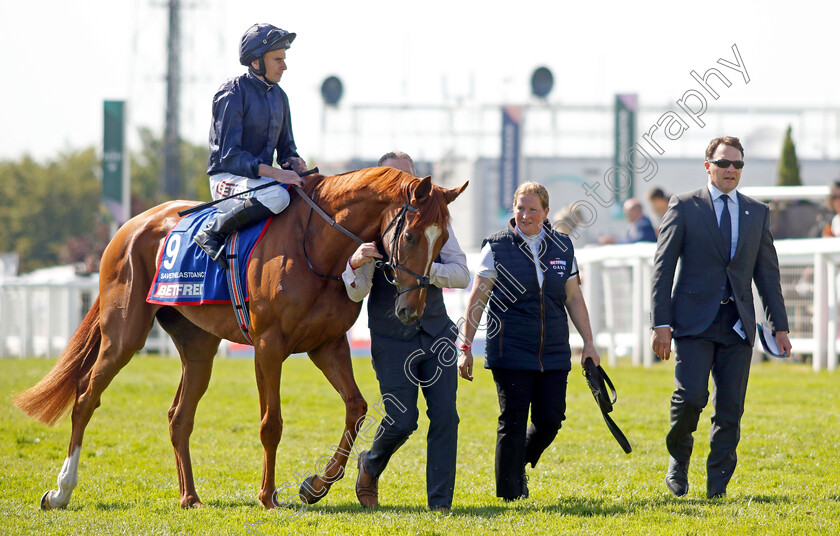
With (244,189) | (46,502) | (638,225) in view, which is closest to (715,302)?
(244,189)

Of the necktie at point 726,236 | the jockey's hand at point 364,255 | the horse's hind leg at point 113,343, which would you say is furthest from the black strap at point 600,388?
the horse's hind leg at point 113,343

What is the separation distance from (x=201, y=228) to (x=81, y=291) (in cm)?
1251

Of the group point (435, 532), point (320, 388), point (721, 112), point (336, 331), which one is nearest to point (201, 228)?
point (336, 331)

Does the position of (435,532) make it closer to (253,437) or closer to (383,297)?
(383,297)

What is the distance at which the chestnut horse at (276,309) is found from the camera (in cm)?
509

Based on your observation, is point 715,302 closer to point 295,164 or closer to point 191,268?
point 295,164

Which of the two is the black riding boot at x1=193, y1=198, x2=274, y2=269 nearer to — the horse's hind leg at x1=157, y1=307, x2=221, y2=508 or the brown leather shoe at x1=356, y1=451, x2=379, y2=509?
the horse's hind leg at x1=157, y1=307, x2=221, y2=508

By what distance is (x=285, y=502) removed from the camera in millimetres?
5625

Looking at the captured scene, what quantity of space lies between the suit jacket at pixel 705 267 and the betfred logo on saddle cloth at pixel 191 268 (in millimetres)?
2367

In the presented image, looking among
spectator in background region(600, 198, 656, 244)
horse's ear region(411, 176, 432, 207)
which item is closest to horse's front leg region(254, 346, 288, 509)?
horse's ear region(411, 176, 432, 207)

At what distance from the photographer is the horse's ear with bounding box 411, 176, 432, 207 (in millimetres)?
5012

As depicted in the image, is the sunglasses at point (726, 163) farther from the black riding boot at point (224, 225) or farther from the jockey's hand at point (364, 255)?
the black riding boot at point (224, 225)

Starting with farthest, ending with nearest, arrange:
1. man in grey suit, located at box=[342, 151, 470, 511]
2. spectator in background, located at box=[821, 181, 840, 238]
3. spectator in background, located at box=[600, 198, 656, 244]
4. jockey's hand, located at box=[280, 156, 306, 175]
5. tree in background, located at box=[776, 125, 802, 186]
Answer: tree in background, located at box=[776, 125, 802, 186] < spectator in background, located at box=[600, 198, 656, 244] < spectator in background, located at box=[821, 181, 840, 238] < jockey's hand, located at box=[280, 156, 306, 175] < man in grey suit, located at box=[342, 151, 470, 511]

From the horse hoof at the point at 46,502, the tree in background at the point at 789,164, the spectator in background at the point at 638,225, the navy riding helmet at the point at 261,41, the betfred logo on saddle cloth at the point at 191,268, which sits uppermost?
the tree in background at the point at 789,164
